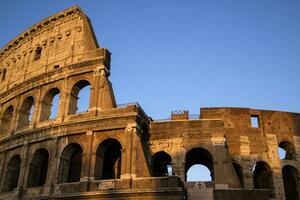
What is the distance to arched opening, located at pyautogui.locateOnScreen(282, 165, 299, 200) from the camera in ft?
73.6

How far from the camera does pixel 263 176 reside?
23297 millimetres

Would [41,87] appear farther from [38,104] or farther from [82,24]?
[82,24]

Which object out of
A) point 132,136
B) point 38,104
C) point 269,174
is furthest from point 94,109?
point 269,174

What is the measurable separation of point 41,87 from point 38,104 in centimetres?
121

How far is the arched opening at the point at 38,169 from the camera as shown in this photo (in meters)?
20.4

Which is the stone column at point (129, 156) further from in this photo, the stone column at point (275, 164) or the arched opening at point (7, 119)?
the arched opening at point (7, 119)

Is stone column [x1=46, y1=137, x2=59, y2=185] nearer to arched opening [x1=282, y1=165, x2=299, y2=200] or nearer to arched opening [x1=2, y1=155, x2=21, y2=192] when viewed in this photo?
arched opening [x1=2, y1=155, x2=21, y2=192]

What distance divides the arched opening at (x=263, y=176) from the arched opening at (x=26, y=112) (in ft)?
50.0

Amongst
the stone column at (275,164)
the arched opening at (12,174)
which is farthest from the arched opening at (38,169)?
the stone column at (275,164)

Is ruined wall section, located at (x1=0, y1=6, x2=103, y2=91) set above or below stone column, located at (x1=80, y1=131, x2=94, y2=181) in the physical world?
above

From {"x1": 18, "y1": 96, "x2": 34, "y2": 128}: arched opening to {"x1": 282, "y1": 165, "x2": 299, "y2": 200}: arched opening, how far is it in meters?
17.2

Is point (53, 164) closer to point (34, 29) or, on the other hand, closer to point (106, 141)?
point (106, 141)

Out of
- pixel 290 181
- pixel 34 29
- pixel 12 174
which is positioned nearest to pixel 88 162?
pixel 12 174

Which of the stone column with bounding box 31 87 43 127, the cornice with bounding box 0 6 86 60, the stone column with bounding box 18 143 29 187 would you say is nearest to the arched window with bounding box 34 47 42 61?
the cornice with bounding box 0 6 86 60
